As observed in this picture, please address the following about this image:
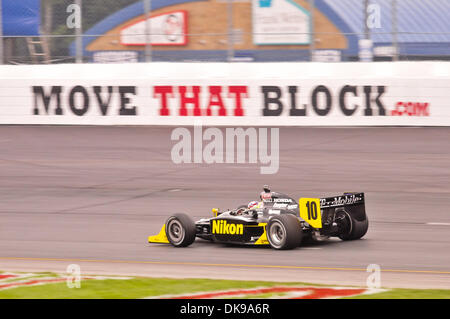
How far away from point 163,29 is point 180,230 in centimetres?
1642

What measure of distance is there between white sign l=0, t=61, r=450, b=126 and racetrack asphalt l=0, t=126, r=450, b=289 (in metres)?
0.54

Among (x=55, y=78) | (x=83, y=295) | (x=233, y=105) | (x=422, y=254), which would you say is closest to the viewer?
(x=83, y=295)

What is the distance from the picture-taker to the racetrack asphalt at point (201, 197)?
10164 mm

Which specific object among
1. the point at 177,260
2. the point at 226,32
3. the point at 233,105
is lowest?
the point at 177,260

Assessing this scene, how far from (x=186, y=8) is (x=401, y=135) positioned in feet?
24.6

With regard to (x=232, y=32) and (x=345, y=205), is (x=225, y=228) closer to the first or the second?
(x=345, y=205)

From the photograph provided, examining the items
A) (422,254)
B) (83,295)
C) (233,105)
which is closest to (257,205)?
(422,254)

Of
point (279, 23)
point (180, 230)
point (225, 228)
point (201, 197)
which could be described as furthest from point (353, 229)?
point (279, 23)

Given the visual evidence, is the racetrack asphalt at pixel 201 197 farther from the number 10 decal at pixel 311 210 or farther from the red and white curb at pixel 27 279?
the red and white curb at pixel 27 279

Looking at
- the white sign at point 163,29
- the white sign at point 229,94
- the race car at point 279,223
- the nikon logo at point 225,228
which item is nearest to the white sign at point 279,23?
the white sign at point 229,94

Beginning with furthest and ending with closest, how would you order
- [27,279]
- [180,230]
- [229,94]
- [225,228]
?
[229,94] < [180,230] < [225,228] < [27,279]

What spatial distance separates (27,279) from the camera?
9500 mm

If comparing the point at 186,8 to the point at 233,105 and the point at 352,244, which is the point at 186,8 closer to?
the point at 233,105

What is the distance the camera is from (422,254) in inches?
415
